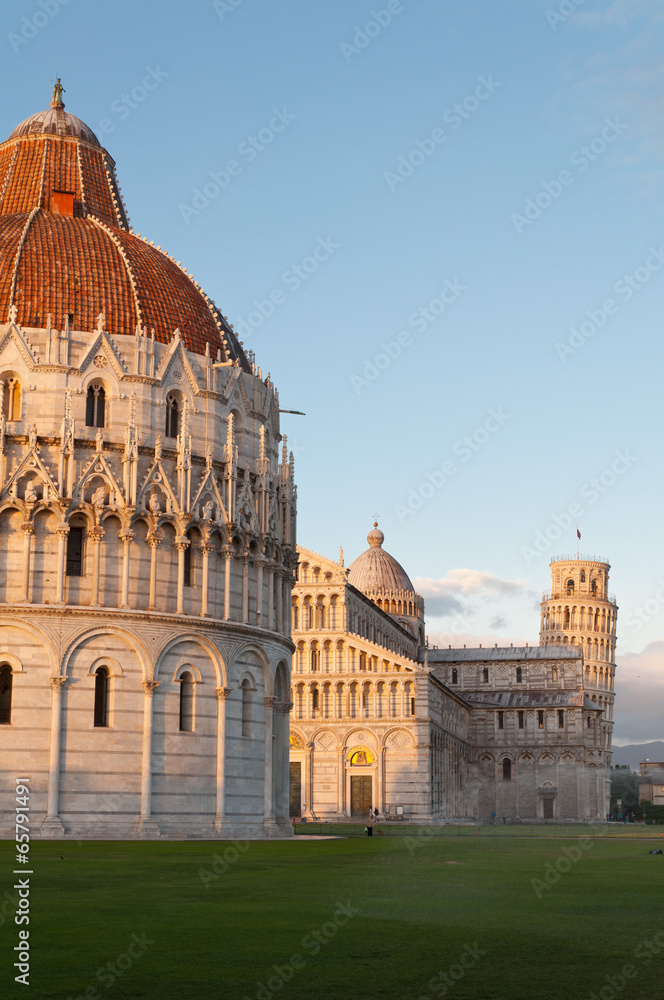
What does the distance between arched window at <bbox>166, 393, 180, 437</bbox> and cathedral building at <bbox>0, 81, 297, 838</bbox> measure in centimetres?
13

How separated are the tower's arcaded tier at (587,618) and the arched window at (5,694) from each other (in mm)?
131563

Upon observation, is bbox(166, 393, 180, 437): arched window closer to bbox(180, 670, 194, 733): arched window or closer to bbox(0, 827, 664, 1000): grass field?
bbox(180, 670, 194, 733): arched window

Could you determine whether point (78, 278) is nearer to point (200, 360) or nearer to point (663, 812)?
point (200, 360)

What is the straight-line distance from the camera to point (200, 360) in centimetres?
5534

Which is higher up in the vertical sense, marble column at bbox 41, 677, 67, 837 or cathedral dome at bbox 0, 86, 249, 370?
cathedral dome at bbox 0, 86, 249, 370

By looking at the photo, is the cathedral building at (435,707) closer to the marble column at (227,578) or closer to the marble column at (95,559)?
the marble column at (227,578)

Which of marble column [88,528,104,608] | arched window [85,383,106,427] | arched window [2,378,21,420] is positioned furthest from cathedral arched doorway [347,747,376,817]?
arched window [2,378,21,420]

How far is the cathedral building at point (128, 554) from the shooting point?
49.1m

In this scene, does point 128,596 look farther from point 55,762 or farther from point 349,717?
point 349,717

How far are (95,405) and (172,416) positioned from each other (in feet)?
11.5

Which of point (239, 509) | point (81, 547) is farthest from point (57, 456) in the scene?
point (239, 509)

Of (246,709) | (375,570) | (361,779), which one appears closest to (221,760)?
(246,709)

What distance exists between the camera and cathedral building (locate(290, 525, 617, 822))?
351ft

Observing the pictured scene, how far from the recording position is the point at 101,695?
5019cm
